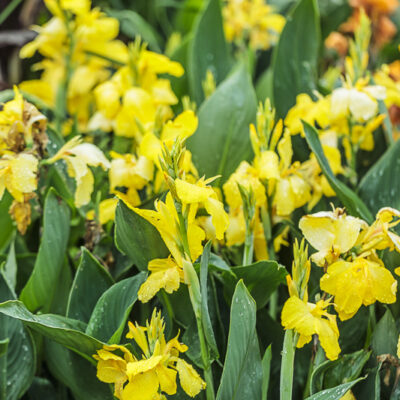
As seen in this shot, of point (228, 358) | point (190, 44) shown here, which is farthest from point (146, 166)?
point (190, 44)

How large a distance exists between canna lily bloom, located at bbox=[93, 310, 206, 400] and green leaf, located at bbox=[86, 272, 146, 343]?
68mm

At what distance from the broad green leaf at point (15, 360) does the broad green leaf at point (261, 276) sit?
9.3 inches

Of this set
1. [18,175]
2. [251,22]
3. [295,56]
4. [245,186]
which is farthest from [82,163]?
[251,22]

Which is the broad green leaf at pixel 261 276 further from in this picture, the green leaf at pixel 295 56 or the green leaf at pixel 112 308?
the green leaf at pixel 295 56

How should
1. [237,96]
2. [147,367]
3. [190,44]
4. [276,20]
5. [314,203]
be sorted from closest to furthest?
[147,367]
[314,203]
[237,96]
[190,44]
[276,20]

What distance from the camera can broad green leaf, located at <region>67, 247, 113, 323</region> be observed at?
650 millimetres

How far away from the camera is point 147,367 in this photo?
0.49 meters

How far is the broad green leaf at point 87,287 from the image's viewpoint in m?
0.65

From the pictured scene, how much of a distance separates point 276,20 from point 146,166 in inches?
26.2

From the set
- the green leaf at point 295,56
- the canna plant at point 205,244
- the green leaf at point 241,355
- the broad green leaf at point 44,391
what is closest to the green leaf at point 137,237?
the canna plant at point 205,244

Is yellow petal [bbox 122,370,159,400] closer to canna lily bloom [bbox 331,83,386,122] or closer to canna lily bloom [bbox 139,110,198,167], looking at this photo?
canna lily bloom [bbox 139,110,198,167]

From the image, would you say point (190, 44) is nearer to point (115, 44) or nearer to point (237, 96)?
point (115, 44)

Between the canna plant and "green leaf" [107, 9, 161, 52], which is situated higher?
"green leaf" [107, 9, 161, 52]

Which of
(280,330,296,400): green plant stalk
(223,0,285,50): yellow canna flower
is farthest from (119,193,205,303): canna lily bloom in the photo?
(223,0,285,50): yellow canna flower
